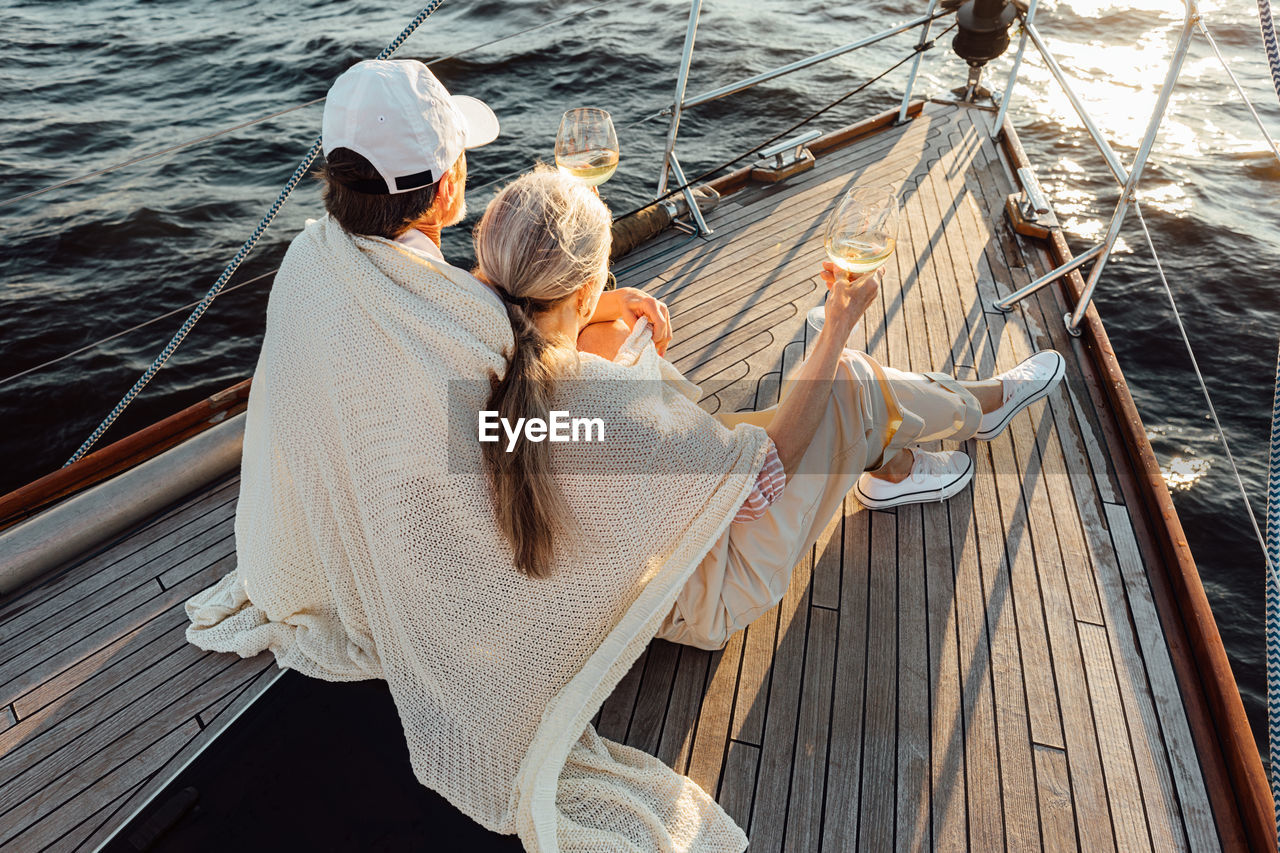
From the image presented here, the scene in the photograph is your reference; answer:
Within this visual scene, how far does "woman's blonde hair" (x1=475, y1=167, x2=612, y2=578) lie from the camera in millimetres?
1215

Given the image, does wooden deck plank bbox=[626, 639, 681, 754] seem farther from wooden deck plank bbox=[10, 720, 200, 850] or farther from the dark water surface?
the dark water surface

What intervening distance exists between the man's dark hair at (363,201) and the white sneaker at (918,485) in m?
1.41

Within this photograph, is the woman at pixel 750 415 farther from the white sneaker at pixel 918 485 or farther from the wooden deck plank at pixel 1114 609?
the wooden deck plank at pixel 1114 609

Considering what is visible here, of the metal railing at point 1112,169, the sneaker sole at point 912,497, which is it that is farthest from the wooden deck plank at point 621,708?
the metal railing at point 1112,169

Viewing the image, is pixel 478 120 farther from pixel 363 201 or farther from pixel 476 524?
pixel 476 524

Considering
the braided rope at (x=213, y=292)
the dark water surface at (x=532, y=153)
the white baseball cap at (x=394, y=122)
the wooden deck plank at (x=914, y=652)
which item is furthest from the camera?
the dark water surface at (x=532, y=153)

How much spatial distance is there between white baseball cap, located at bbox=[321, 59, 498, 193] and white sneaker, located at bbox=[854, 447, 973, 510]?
142 centimetres

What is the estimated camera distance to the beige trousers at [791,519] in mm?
1619

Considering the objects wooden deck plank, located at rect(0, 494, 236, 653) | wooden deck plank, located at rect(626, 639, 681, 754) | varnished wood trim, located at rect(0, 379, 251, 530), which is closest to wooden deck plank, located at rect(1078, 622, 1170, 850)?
wooden deck plank, located at rect(626, 639, 681, 754)

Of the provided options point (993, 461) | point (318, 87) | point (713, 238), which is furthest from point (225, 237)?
point (993, 461)

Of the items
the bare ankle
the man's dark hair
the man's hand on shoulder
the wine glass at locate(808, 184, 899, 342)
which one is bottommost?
the bare ankle

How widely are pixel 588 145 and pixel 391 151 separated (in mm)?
966

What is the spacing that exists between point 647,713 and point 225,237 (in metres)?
5.40

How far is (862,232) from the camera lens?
140 centimetres
